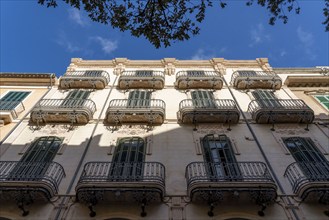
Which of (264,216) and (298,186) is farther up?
(298,186)

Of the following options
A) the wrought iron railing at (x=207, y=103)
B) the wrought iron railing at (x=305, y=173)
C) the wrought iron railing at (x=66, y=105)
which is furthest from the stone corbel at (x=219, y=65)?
the wrought iron railing at (x=305, y=173)

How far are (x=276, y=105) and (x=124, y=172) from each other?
8.76m

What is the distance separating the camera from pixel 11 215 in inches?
377

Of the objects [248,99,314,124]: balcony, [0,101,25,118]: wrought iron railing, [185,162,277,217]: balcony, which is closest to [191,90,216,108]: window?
[248,99,314,124]: balcony

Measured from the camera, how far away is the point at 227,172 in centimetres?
1120

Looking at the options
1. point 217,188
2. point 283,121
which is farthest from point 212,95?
point 217,188

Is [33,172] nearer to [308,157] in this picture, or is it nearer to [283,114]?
[308,157]

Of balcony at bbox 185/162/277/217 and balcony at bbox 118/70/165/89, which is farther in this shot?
balcony at bbox 118/70/165/89

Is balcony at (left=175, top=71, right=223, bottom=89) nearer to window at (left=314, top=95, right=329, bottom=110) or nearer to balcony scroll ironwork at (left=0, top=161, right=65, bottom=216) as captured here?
window at (left=314, top=95, right=329, bottom=110)

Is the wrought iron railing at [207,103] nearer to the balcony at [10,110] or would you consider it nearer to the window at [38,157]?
the window at [38,157]

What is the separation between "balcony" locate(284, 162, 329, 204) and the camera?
31.6ft

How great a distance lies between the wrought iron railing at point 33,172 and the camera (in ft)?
33.5

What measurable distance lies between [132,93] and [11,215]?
9.60 m

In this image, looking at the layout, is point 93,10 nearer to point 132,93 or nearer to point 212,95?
point 132,93
